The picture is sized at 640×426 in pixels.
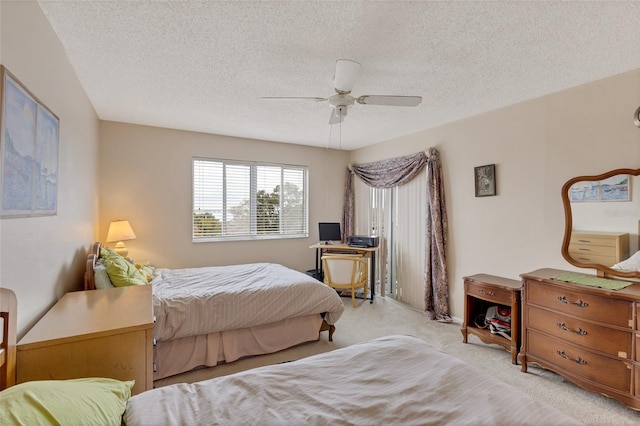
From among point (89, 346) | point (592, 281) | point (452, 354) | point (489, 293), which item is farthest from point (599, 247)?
point (89, 346)

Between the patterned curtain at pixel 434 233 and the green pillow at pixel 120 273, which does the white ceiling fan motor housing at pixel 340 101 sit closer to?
the patterned curtain at pixel 434 233

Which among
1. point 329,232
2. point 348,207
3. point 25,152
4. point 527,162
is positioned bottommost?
point 329,232

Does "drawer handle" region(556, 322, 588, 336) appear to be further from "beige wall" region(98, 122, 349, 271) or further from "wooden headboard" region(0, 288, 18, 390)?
"beige wall" region(98, 122, 349, 271)

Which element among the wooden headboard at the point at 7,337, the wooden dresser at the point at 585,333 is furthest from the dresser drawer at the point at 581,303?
the wooden headboard at the point at 7,337

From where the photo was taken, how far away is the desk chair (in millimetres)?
4066

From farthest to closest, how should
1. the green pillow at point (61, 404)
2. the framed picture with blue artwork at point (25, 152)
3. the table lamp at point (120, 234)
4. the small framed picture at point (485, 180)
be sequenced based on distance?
1. the table lamp at point (120, 234)
2. the small framed picture at point (485, 180)
3. the framed picture with blue artwork at point (25, 152)
4. the green pillow at point (61, 404)

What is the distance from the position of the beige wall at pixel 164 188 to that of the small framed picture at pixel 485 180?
9.43 feet

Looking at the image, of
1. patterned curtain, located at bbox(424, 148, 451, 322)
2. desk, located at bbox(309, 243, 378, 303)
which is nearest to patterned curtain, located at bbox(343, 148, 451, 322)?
patterned curtain, located at bbox(424, 148, 451, 322)

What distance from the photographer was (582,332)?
Answer: 2123 mm

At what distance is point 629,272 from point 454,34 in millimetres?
2279

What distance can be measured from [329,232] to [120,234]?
2920 millimetres

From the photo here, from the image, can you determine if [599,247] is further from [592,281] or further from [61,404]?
[61,404]

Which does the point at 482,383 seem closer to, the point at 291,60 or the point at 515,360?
the point at 515,360

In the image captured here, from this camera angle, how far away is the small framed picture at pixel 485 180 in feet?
10.5
